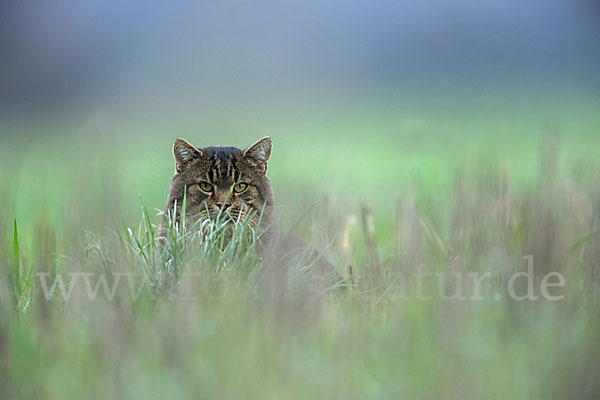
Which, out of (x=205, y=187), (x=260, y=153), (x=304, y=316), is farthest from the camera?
(x=260, y=153)

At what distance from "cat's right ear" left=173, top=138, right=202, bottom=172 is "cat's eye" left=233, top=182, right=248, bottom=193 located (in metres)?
0.25

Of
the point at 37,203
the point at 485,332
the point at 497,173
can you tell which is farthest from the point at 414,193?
the point at 37,203

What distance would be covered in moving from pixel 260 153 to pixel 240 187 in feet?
0.70

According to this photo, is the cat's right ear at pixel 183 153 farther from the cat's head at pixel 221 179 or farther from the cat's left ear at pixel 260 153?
the cat's left ear at pixel 260 153

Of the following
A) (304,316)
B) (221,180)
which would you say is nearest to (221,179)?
(221,180)

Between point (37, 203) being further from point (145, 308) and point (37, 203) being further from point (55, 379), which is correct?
point (55, 379)

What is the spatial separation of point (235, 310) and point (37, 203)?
2.56 feet

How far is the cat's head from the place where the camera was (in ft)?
11.0

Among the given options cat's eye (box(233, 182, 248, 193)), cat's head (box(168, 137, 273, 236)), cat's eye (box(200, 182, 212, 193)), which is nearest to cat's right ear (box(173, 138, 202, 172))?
cat's head (box(168, 137, 273, 236))

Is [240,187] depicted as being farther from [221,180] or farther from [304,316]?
[304,316]

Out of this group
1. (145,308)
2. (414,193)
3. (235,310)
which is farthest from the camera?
(414,193)

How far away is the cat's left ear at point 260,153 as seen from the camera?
3.44 metres

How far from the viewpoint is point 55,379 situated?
1.46 m

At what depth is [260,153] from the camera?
350 centimetres
